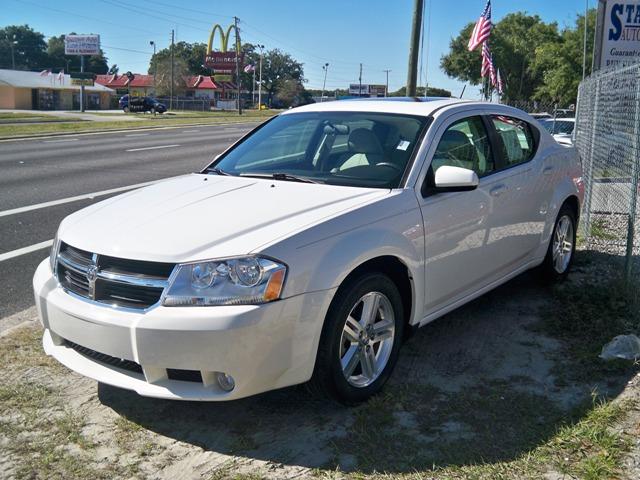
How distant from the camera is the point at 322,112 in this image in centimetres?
499

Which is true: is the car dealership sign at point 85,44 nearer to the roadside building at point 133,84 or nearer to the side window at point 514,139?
the roadside building at point 133,84

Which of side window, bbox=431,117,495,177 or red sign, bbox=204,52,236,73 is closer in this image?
side window, bbox=431,117,495,177

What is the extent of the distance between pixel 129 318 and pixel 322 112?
245cm

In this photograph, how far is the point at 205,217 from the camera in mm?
3611

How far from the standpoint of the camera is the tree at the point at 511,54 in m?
56.0

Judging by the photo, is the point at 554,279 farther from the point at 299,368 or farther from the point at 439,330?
the point at 299,368

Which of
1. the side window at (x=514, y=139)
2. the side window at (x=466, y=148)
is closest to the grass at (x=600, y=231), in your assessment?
the side window at (x=514, y=139)

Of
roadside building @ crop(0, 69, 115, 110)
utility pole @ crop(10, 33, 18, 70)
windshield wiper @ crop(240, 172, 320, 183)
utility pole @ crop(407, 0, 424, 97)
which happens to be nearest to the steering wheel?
windshield wiper @ crop(240, 172, 320, 183)

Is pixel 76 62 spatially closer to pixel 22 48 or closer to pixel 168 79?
pixel 22 48

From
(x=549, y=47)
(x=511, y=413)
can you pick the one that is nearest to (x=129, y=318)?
(x=511, y=413)

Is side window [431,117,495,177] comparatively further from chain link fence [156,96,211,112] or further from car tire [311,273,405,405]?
chain link fence [156,96,211,112]

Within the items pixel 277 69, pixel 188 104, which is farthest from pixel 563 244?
pixel 277 69

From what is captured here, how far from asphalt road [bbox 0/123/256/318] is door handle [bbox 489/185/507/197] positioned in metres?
3.71

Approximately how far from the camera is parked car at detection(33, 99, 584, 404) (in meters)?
3.10
